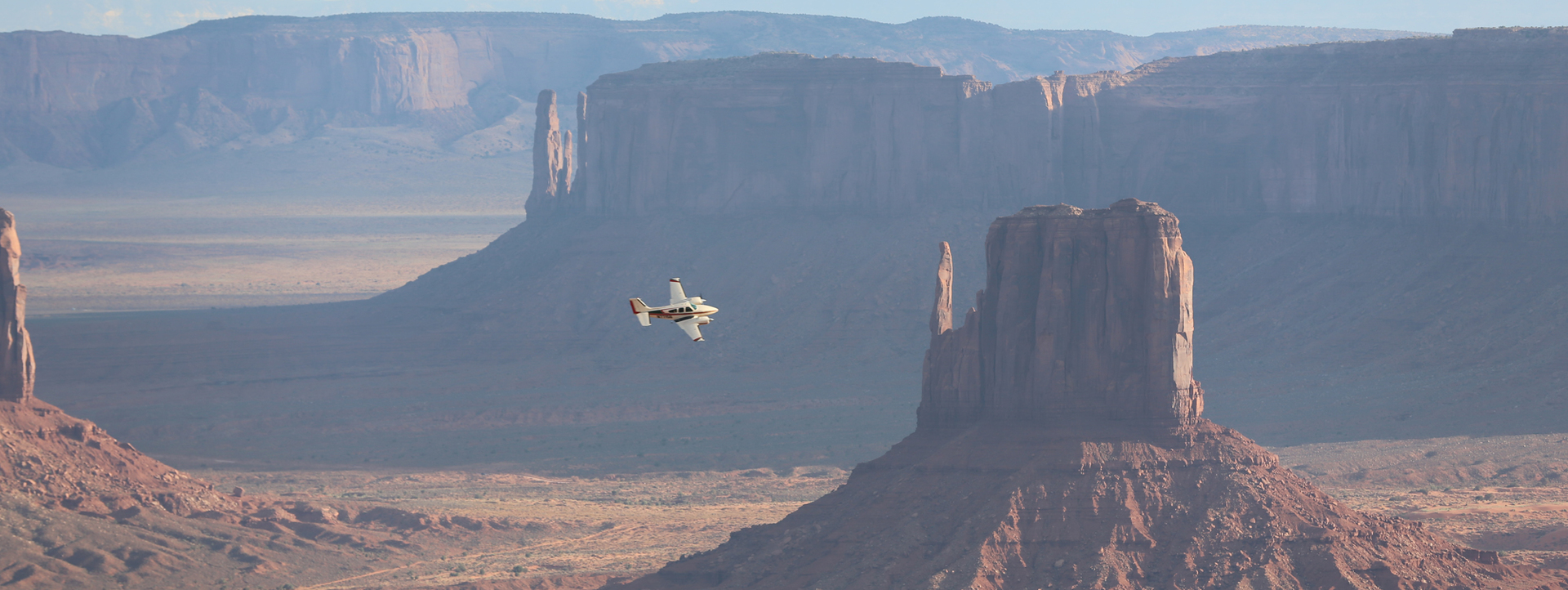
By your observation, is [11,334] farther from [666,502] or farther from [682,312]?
[666,502]

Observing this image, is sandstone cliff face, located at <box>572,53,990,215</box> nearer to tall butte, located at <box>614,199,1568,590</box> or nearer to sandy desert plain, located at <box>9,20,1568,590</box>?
sandy desert plain, located at <box>9,20,1568,590</box>

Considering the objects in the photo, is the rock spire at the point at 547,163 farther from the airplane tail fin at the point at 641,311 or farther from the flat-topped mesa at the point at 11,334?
the airplane tail fin at the point at 641,311

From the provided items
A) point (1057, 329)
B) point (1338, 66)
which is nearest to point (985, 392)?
point (1057, 329)

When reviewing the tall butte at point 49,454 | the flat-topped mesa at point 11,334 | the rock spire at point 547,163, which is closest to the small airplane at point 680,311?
the tall butte at point 49,454

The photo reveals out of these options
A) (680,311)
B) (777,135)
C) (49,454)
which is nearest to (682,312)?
(680,311)

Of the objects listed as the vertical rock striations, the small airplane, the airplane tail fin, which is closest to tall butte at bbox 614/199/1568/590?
the small airplane

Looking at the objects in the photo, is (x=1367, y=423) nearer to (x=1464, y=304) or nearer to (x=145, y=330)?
(x=1464, y=304)

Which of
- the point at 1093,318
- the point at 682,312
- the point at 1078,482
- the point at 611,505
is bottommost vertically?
the point at 611,505
